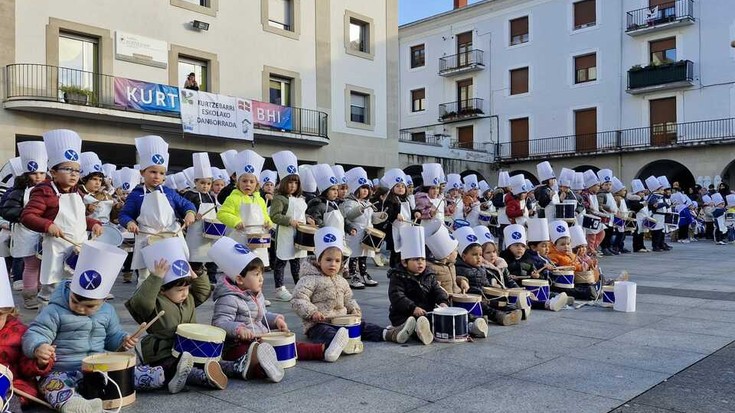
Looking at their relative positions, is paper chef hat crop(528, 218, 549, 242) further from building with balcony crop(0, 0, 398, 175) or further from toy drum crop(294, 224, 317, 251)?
building with balcony crop(0, 0, 398, 175)

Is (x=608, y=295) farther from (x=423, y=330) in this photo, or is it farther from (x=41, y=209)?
(x=41, y=209)

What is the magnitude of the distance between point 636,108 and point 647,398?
34.0 metres

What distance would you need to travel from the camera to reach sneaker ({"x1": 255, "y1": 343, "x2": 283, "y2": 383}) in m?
4.75

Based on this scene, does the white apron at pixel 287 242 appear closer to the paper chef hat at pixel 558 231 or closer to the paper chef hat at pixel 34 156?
the paper chef hat at pixel 34 156

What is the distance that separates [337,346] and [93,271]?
2051 millimetres

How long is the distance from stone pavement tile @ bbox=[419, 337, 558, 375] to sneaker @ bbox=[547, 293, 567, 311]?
2104 mm

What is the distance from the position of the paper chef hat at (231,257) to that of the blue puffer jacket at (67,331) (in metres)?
1.04

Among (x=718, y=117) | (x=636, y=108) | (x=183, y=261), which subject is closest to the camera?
(x=183, y=261)

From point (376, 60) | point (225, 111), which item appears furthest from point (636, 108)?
point (225, 111)

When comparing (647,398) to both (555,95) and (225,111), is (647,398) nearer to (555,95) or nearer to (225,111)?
(225,111)

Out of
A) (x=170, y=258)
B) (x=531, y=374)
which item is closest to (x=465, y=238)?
(x=531, y=374)

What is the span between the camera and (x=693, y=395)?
448 centimetres

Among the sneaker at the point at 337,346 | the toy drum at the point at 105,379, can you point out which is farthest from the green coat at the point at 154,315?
the sneaker at the point at 337,346

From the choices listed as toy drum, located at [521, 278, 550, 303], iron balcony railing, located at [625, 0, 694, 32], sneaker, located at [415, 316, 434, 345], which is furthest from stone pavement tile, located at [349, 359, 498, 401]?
iron balcony railing, located at [625, 0, 694, 32]
